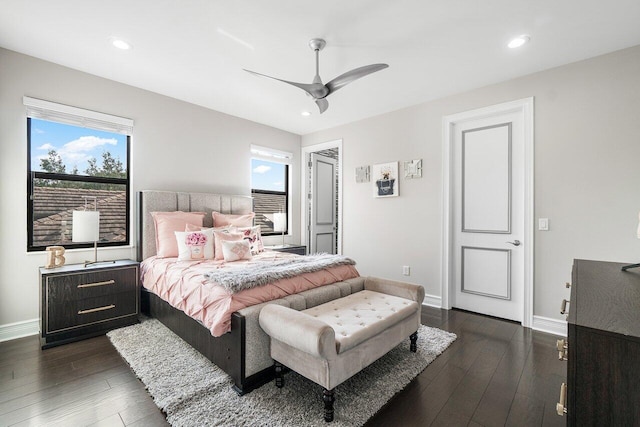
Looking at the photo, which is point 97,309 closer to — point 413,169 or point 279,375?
point 279,375

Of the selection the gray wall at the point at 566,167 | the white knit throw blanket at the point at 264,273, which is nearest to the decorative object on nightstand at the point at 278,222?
the white knit throw blanket at the point at 264,273

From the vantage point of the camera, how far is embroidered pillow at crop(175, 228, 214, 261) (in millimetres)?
3148

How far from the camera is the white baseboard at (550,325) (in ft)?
9.50

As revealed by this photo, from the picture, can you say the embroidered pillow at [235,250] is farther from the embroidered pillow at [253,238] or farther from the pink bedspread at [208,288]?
the embroidered pillow at [253,238]

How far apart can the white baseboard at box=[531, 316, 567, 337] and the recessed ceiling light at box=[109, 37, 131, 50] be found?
479cm

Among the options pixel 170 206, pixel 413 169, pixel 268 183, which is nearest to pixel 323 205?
pixel 268 183

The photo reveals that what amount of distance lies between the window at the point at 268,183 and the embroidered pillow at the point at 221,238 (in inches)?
55.8

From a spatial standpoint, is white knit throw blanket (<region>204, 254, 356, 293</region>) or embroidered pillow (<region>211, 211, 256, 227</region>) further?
embroidered pillow (<region>211, 211, 256, 227</region>)

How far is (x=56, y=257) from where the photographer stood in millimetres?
2783

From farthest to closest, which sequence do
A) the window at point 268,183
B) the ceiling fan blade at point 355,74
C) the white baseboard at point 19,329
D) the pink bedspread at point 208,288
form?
the window at point 268,183
the white baseboard at point 19,329
the ceiling fan blade at point 355,74
the pink bedspread at point 208,288

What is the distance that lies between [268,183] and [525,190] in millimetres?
3690

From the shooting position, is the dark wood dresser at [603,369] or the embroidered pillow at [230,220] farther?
the embroidered pillow at [230,220]

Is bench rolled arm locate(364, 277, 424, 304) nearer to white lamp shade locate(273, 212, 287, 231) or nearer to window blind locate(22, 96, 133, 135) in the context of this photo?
white lamp shade locate(273, 212, 287, 231)

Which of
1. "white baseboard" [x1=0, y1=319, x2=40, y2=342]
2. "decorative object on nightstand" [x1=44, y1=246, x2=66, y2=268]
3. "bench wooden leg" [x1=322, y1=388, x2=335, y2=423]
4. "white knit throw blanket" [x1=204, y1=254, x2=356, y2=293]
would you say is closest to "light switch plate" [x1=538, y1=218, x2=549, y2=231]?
"white knit throw blanket" [x1=204, y1=254, x2=356, y2=293]
